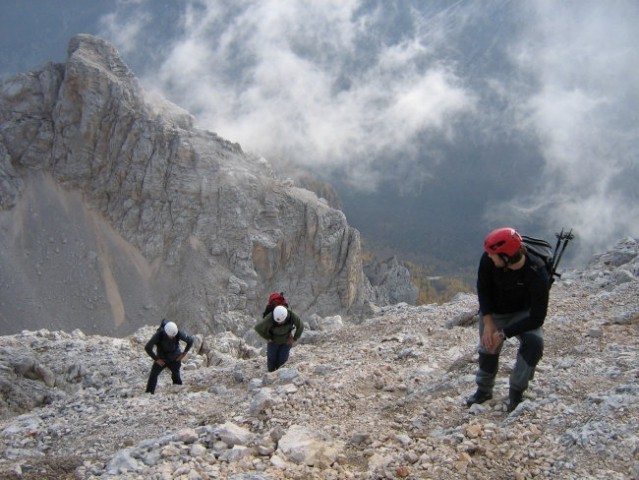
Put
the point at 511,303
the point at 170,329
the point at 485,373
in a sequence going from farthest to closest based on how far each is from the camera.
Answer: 1. the point at 170,329
2. the point at 485,373
3. the point at 511,303

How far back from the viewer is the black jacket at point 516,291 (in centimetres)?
698

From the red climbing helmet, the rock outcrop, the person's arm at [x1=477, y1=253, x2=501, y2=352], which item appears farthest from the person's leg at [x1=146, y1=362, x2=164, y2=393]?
the rock outcrop

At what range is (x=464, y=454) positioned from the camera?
6.56 metres

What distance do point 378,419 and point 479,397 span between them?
4.71 feet

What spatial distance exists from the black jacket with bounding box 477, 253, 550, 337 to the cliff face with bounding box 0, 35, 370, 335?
5177 cm

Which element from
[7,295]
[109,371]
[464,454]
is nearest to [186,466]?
[464,454]

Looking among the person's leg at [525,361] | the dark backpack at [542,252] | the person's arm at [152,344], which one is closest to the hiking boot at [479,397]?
the person's leg at [525,361]

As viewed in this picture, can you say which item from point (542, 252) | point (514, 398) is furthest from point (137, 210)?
point (542, 252)

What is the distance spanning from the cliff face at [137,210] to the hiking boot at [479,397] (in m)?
50.9

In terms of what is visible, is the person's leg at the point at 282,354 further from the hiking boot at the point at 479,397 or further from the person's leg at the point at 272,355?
the hiking boot at the point at 479,397

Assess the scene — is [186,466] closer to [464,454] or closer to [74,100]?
[464,454]

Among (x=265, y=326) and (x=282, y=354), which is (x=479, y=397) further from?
(x=282, y=354)

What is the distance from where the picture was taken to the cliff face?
59.3m

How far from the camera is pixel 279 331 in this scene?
12.9 meters
